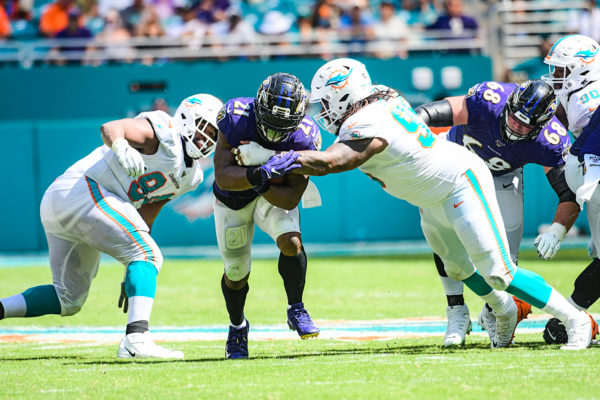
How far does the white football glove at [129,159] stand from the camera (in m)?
4.87

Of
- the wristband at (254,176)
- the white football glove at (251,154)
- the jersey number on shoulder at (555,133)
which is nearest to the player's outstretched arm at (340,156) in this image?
the wristband at (254,176)

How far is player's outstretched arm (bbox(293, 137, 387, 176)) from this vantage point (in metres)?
4.59

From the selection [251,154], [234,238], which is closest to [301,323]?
[234,238]

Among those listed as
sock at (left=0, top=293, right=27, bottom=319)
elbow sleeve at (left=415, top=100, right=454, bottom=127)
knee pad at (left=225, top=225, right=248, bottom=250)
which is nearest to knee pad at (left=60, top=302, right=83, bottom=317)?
sock at (left=0, top=293, right=27, bottom=319)

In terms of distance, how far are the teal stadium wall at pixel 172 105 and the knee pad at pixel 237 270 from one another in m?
8.89

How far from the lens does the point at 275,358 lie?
512 cm

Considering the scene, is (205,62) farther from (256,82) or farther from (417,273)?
(417,273)

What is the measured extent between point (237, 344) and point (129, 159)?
1.32 meters

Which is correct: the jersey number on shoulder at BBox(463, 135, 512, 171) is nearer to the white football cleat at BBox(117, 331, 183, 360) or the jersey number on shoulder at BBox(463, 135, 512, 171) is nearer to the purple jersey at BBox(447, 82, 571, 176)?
the purple jersey at BBox(447, 82, 571, 176)

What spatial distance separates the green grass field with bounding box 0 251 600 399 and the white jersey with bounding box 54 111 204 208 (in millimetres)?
1040

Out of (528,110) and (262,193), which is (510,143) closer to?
(528,110)

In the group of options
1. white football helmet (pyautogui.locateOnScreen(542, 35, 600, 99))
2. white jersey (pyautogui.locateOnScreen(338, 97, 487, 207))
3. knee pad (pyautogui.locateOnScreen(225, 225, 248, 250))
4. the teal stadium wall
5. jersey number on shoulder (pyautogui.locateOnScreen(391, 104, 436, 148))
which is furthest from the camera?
the teal stadium wall

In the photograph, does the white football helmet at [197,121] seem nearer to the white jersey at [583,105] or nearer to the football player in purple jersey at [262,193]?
the football player in purple jersey at [262,193]

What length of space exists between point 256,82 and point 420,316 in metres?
8.11
